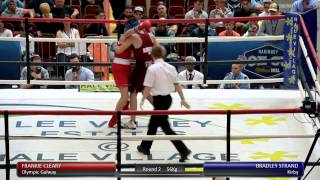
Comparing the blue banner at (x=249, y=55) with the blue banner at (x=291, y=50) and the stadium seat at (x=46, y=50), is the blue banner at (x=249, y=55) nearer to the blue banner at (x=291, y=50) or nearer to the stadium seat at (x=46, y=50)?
the blue banner at (x=291, y=50)

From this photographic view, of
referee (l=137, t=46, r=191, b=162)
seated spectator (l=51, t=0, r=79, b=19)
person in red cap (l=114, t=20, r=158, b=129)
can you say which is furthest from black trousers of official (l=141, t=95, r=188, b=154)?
seated spectator (l=51, t=0, r=79, b=19)

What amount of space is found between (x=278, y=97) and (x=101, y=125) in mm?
2322

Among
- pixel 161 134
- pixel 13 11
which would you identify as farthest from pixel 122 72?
pixel 13 11

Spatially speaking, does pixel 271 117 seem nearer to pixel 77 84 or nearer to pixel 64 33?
pixel 77 84

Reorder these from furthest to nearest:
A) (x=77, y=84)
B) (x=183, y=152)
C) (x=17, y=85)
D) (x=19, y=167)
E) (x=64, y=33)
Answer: (x=64, y=33), (x=17, y=85), (x=77, y=84), (x=183, y=152), (x=19, y=167)

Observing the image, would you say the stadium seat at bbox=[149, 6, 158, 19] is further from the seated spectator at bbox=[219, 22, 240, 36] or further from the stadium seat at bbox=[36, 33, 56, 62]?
the stadium seat at bbox=[36, 33, 56, 62]

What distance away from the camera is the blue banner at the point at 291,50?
8.34 m

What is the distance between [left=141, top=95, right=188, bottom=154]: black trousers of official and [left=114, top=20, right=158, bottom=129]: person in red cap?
2.33 feet

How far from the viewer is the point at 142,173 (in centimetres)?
629

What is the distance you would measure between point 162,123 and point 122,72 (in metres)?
1.03

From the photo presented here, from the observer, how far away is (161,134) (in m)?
7.79

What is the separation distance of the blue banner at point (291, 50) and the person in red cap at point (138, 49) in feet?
5.74

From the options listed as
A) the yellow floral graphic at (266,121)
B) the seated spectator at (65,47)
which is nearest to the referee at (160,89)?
the yellow floral graphic at (266,121)

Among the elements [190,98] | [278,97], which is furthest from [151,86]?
[278,97]
